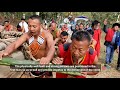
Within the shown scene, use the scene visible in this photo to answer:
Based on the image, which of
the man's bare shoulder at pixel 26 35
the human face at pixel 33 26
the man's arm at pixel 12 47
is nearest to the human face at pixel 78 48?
the human face at pixel 33 26

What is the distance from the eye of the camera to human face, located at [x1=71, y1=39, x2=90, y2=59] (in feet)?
32.1

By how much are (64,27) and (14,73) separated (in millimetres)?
1324

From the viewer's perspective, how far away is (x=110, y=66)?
1040cm

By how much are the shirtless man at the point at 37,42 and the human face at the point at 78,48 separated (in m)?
0.45

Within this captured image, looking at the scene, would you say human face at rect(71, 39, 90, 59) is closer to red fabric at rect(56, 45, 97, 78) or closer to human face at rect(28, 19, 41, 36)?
red fabric at rect(56, 45, 97, 78)

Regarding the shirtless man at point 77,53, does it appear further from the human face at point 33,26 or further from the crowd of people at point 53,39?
the human face at point 33,26

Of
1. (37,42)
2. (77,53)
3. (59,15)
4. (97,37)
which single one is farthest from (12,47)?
(97,37)

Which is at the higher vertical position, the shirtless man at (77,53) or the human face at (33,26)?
the human face at (33,26)

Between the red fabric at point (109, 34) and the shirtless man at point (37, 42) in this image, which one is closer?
the shirtless man at point (37, 42)

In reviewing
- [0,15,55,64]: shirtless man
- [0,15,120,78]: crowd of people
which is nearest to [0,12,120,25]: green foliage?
[0,15,120,78]: crowd of people

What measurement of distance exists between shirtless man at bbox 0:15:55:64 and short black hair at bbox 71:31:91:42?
472 mm

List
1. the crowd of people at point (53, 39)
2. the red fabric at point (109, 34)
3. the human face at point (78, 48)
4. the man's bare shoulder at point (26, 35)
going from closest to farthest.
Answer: the human face at point (78, 48)
the crowd of people at point (53, 39)
the man's bare shoulder at point (26, 35)
the red fabric at point (109, 34)

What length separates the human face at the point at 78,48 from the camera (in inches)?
385
